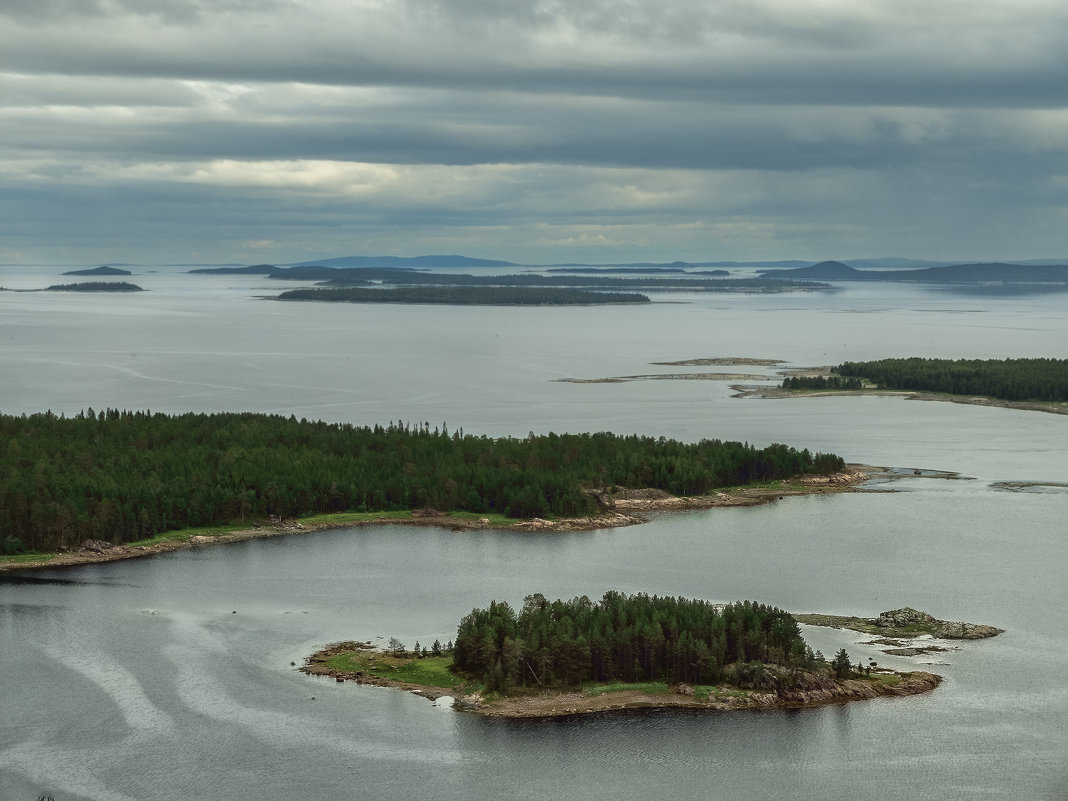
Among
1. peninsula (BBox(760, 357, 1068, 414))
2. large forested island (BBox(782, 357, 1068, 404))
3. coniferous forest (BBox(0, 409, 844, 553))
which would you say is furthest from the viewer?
large forested island (BBox(782, 357, 1068, 404))

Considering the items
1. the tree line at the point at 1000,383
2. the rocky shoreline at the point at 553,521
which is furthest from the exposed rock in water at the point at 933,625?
the tree line at the point at 1000,383

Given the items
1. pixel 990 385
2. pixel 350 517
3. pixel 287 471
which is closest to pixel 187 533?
pixel 350 517

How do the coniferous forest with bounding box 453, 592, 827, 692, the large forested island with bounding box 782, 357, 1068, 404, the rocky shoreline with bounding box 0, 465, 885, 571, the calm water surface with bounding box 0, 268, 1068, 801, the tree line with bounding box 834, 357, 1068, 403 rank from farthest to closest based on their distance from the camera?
the tree line with bounding box 834, 357, 1068, 403 → the large forested island with bounding box 782, 357, 1068, 404 → the rocky shoreline with bounding box 0, 465, 885, 571 → the coniferous forest with bounding box 453, 592, 827, 692 → the calm water surface with bounding box 0, 268, 1068, 801

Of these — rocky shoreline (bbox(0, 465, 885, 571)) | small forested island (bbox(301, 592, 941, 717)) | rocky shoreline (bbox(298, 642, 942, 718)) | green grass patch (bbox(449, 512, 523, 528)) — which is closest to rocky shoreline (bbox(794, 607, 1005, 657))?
small forested island (bbox(301, 592, 941, 717))

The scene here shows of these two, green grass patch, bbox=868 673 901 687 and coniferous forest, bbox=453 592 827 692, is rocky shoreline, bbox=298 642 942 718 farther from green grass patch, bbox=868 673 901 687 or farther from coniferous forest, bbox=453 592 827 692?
coniferous forest, bbox=453 592 827 692

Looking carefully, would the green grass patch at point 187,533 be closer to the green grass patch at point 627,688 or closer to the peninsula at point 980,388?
the green grass patch at point 627,688
